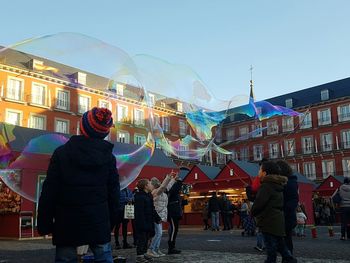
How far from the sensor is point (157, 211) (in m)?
8.76

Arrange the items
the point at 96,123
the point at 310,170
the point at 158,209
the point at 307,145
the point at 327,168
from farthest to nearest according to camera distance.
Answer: the point at 307,145 → the point at 310,170 → the point at 327,168 → the point at 158,209 → the point at 96,123

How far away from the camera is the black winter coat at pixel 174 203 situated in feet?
29.5

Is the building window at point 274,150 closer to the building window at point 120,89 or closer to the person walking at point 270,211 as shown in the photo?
the building window at point 120,89

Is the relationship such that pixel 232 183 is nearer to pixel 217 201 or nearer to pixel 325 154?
pixel 217 201

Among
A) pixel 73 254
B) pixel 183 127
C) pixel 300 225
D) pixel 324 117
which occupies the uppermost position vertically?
pixel 324 117

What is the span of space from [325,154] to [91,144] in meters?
53.0

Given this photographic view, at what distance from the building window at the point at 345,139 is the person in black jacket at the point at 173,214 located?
46491mm

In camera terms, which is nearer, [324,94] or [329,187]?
[329,187]

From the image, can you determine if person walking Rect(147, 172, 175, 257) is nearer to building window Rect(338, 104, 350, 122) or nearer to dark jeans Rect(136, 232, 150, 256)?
dark jeans Rect(136, 232, 150, 256)

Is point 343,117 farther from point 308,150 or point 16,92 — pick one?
point 16,92

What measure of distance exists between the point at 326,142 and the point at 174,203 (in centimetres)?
4821

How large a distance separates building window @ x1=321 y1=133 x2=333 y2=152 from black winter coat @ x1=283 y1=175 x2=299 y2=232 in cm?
4891

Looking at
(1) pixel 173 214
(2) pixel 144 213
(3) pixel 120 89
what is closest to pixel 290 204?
(2) pixel 144 213

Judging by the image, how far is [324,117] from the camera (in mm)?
53312
